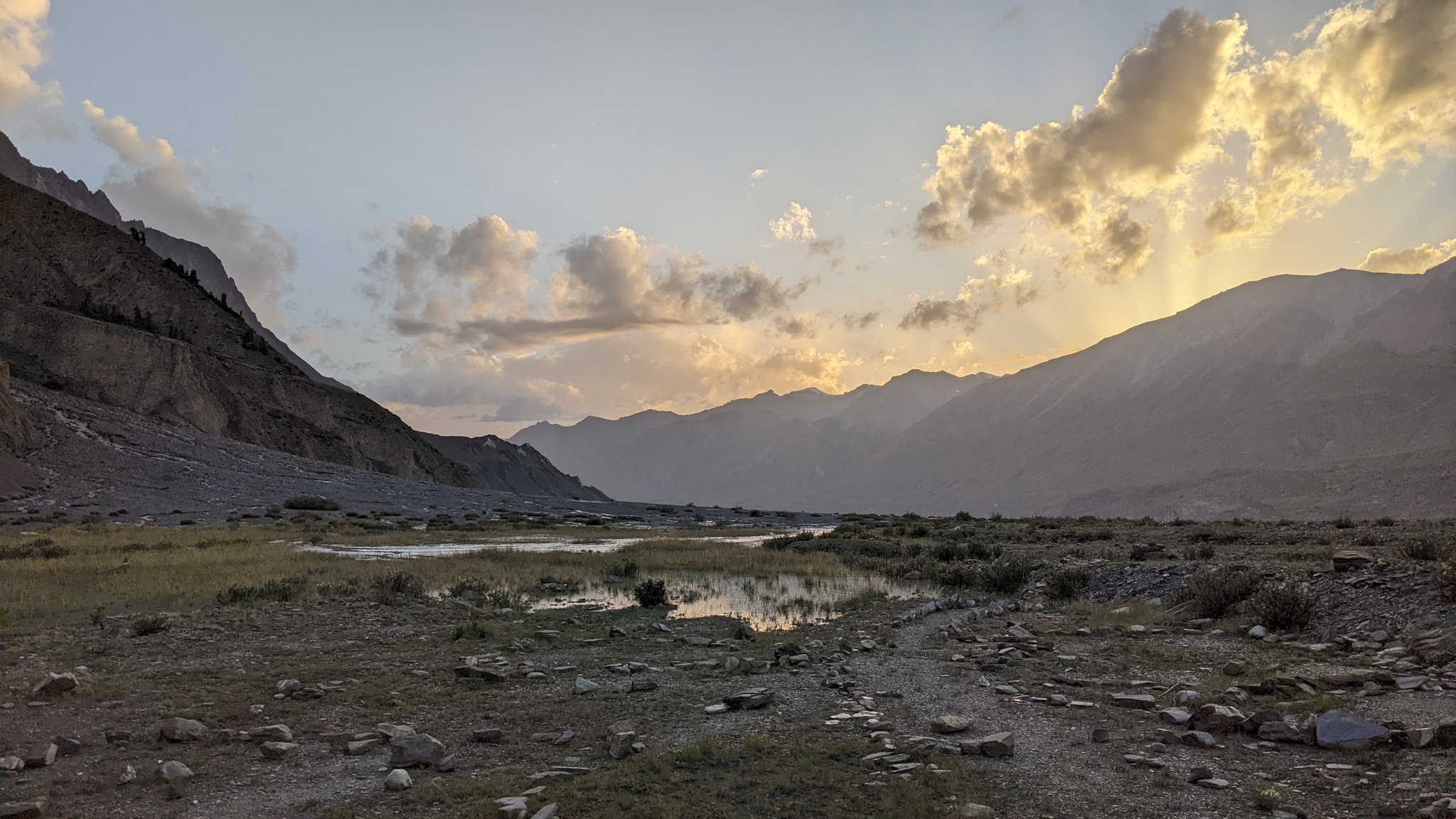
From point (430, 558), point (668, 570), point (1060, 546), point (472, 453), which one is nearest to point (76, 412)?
point (430, 558)

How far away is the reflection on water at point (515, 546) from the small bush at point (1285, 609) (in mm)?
30374

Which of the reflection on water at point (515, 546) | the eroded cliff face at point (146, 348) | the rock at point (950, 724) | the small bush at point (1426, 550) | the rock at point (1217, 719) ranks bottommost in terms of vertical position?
the reflection on water at point (515, 546)

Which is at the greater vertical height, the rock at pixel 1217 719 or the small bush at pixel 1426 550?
the small bush at pixel 1426 550

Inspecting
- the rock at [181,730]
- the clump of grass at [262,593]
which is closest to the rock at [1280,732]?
the rock at [181,730]

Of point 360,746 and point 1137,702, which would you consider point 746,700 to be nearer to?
point 360,746

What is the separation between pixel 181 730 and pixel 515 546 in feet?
108

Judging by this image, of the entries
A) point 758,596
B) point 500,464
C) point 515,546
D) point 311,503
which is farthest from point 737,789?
point 500,464

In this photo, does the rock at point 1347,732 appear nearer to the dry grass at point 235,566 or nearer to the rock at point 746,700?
the rock at point 746,700

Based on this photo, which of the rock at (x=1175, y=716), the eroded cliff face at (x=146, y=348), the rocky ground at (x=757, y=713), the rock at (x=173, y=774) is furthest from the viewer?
the eroded cliff face at (x=146, y=348)

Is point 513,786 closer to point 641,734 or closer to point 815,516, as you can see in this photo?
point 641,734

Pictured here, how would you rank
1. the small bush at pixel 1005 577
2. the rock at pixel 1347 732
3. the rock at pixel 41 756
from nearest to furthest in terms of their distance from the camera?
the rock at pixel 1347 732, the rock at pixel 41 756, the small bush at pixel 1005 577

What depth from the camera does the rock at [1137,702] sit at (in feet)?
35.2

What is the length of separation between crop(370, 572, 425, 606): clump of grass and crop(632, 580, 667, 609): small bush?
6.85m

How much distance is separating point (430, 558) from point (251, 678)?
20045mm
